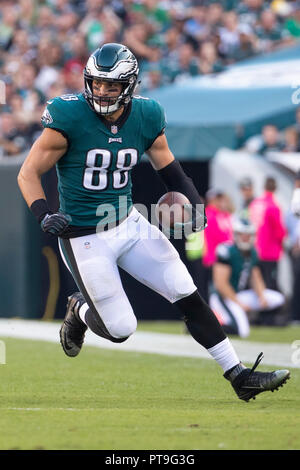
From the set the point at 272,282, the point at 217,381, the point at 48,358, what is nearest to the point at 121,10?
the point at 272,282

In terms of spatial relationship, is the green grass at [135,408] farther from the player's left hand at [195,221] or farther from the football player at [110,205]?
the player's left hand at [195,221]

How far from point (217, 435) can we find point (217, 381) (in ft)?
8.40

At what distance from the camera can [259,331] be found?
12.7m

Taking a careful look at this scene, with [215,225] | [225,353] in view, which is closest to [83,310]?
[225,353]

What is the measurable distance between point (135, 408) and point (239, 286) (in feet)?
22.7

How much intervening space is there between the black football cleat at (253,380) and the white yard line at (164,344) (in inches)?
91.7

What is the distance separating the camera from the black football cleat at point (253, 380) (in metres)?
6.15

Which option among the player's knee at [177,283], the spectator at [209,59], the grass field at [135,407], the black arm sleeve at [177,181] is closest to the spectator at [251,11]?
the spectator at [209,59]

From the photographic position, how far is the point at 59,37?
17.6m

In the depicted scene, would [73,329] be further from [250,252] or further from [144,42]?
[144,42]

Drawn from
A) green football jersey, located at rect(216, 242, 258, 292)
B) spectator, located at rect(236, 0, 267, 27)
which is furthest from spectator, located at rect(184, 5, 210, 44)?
green football jersey, located at rect(216, 242, 258, 292)

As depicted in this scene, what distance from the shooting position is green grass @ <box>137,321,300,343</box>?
1148 centimetres

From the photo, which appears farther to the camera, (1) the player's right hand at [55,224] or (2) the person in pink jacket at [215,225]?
(2) the person in pink jacket at [215,225]
